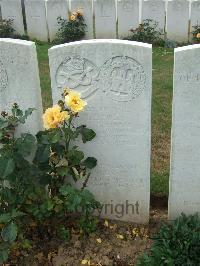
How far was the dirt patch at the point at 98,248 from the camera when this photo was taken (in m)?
3.45

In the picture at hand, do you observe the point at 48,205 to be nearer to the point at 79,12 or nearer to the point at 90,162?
the point at 90,162

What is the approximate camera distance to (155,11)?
8477 mm

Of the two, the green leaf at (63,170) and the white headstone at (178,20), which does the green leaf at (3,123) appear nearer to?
the green leaf at (63,170)

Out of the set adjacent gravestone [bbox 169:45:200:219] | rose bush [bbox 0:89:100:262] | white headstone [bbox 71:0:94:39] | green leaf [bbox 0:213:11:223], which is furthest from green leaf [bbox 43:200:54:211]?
white headstone [bbox 71:0:94:39]

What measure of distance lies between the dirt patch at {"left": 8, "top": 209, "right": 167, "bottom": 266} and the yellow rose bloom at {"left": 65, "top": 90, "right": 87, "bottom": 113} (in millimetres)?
1133

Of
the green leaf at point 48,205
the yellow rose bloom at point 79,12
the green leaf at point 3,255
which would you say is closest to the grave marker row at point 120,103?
the green leaf at point 48,205

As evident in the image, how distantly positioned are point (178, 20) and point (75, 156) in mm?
5898

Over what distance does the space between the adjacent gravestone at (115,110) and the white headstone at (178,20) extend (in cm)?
546

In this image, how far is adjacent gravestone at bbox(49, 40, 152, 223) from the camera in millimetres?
3178

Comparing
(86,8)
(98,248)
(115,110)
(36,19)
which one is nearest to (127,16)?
(86,8)

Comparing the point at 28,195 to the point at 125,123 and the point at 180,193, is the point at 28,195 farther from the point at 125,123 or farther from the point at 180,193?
the point at 180,193

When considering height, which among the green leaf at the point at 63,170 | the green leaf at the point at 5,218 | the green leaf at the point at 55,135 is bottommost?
the green leaf at the point at 5,218

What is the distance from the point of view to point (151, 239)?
363 centimetres

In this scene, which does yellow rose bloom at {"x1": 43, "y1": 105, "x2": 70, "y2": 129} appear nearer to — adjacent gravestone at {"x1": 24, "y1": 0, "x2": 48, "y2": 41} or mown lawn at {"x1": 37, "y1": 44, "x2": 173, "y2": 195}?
mown lawn at {"x1": 37, "y1": 44, "x2": 173, "y2": 195}
